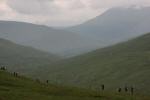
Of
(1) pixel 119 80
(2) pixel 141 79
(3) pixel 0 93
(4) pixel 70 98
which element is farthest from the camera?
(1) pixel 119 80

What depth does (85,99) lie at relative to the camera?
7838 centimetres

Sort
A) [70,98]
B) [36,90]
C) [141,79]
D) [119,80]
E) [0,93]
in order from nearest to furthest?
[0,93], [70,98], [36,90], [141,79], [119,80]

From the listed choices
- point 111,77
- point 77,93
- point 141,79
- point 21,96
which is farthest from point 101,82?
point 21,96

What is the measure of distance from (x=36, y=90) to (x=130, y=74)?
118380 mm

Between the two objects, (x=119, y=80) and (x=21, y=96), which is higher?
(x=119, y=80)

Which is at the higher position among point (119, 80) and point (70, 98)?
point (119, 80)

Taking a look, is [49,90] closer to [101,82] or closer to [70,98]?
[70,98]

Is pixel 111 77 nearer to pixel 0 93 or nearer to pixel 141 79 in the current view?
pixel 141 79

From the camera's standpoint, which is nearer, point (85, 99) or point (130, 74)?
point (85, 99)

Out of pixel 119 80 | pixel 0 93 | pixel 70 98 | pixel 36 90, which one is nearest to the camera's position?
pixel 0 93

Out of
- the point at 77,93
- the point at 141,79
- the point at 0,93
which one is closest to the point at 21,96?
the point at 0,93

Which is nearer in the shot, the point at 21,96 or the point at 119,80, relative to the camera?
the point at 21,96

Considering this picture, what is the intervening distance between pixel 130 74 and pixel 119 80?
945 cm

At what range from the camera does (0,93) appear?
→ 2766 inches
